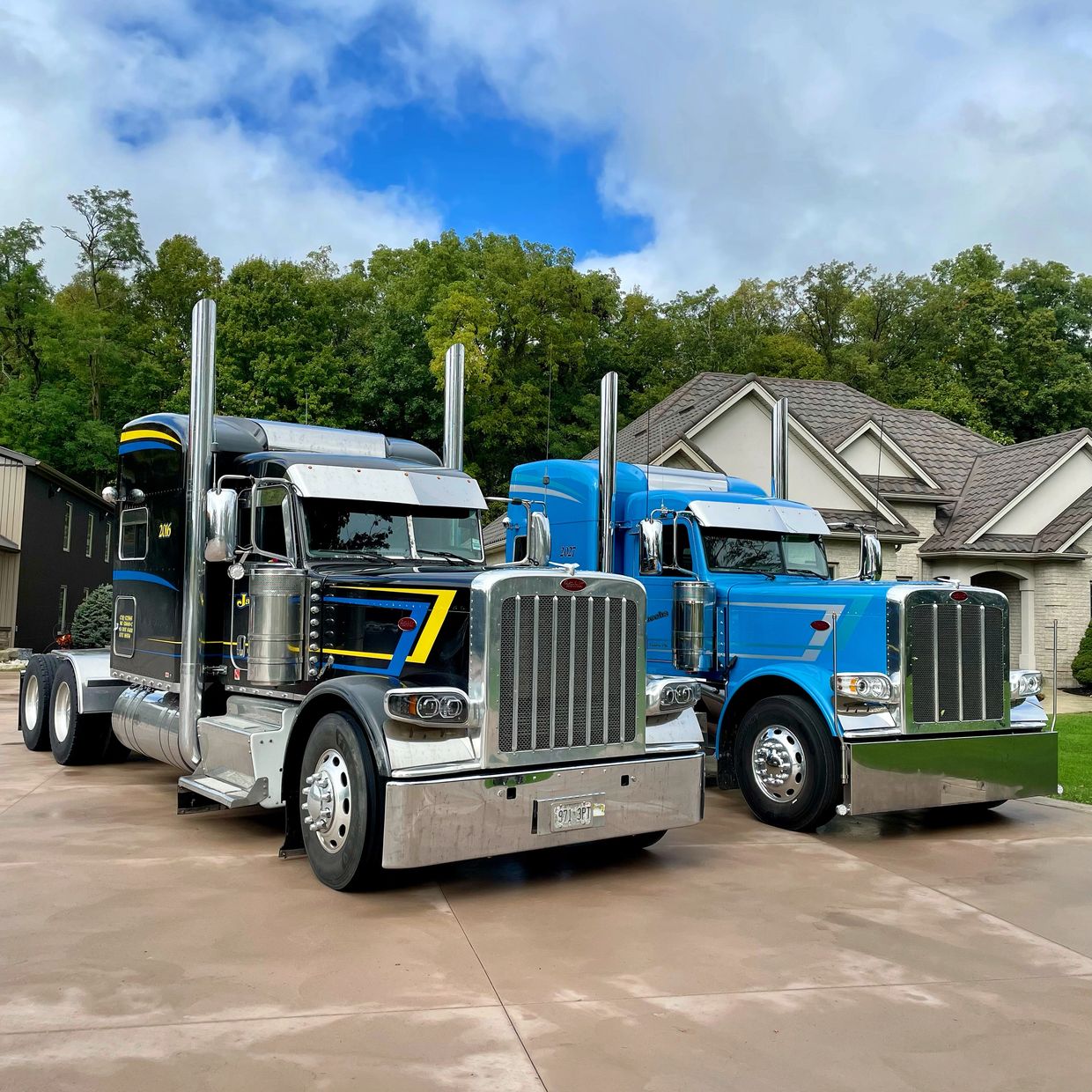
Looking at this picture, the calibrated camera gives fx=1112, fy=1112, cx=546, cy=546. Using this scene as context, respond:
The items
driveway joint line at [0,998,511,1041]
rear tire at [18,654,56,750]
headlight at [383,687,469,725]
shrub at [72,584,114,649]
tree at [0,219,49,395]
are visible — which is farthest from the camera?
tree at [0,219,49,395]

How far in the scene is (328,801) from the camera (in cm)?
654

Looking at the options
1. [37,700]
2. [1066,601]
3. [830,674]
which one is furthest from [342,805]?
[1066,601]

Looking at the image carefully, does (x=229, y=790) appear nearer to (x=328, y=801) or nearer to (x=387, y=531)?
(x=328, y=801)

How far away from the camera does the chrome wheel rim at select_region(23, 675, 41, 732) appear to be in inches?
456

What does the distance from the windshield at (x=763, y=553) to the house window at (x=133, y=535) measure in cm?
497

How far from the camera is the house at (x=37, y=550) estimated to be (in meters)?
30.9

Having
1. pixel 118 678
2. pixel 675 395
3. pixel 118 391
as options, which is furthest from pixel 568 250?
pixel 118 678

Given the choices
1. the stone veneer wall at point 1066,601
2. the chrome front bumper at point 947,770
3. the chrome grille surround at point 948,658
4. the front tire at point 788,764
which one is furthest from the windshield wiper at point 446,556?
the stone veneer wall at point 1066,601

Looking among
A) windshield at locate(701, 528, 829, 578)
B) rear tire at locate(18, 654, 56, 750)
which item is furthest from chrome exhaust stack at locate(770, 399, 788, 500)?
rear tire at locate(18, 654, 56, 750)

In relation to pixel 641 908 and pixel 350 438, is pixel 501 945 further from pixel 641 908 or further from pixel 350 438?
pixel 350 438

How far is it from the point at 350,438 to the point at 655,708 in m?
3.82

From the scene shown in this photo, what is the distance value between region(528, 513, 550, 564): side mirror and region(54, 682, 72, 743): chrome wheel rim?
5.53 metres

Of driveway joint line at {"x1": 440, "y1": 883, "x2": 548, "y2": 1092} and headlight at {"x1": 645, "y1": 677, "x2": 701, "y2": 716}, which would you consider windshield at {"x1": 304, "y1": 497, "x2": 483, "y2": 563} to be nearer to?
headlight at {"x1": 645, "y1": 677, "x2": 701, "y2": 716}

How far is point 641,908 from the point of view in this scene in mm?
6340
